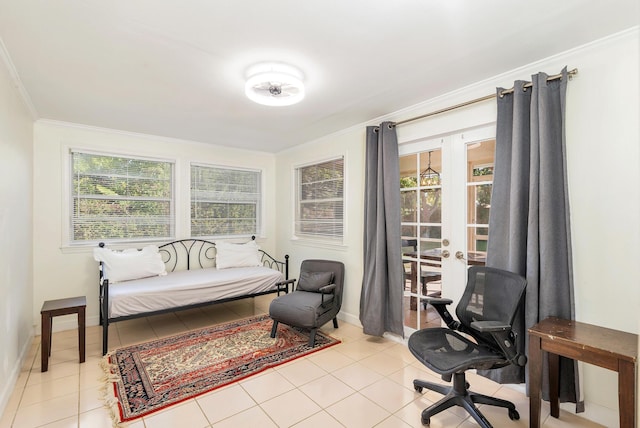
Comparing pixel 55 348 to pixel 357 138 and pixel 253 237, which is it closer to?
pixel 253 237

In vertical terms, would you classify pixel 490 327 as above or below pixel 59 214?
below

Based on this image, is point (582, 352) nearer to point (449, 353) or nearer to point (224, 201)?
point (449, 353)

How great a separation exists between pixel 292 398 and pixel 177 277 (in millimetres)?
2203

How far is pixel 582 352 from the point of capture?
63.1 inches

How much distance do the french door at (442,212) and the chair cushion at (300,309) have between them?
0.93 meters

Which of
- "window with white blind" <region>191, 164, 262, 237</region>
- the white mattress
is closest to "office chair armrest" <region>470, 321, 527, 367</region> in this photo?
the white mattress

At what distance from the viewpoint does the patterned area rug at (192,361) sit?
7.20 ft

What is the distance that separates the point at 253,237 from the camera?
15.9 ft

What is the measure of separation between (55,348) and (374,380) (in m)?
3.11

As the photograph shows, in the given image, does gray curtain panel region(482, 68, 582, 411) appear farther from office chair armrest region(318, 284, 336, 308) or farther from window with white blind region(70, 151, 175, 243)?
window with white blind region(70, 151, 175, 243)

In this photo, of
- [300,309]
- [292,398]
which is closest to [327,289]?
[300,309]

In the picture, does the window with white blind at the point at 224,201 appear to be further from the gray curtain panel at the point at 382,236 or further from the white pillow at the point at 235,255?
the gray curtain panel at the point at 382,236

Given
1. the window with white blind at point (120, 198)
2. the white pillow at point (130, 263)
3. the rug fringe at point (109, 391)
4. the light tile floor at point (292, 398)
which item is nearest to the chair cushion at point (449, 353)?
the light tile floor at point (292, 398)

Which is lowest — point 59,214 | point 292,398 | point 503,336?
point 292,398
